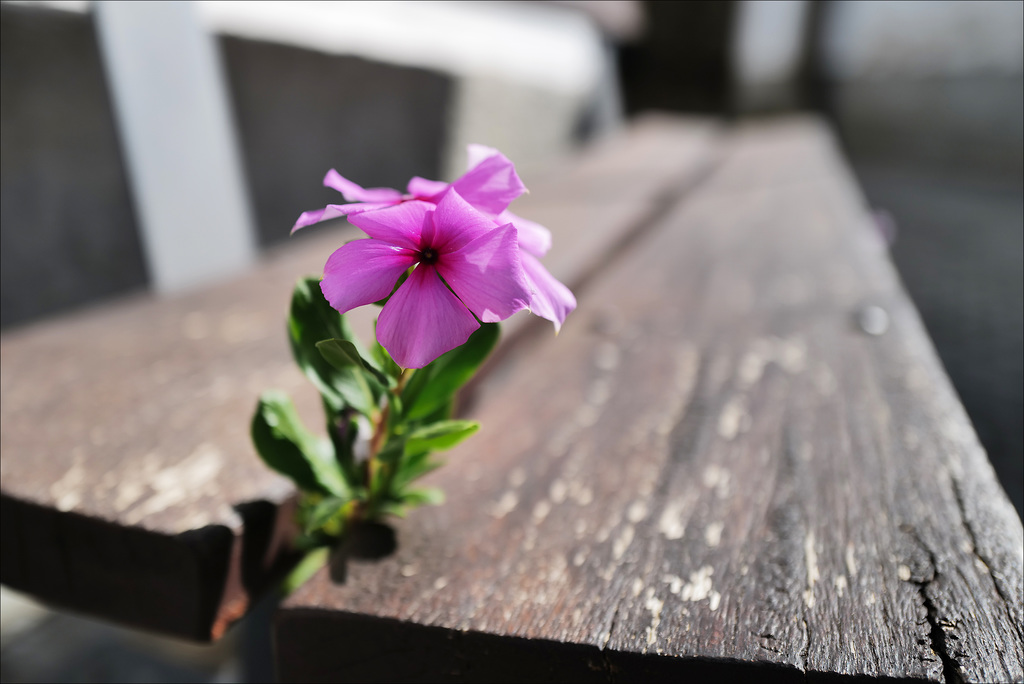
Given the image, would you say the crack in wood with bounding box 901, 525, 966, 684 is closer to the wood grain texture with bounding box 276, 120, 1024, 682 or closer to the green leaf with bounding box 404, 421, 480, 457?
the wood grain texture with bounding box 276, 120, 1024, 682


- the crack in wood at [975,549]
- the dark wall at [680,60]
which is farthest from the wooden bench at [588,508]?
the dark wall at [680,60]

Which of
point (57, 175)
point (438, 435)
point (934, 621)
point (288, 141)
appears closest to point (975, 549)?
point (934, 621)

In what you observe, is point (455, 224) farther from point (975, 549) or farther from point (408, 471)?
point (975, 549)

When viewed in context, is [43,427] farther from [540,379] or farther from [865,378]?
[865,378]

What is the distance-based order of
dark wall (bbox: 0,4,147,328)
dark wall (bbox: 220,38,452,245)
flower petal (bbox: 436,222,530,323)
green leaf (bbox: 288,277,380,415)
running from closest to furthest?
flower petal (bbox: 436,222,530,323), green leaf (bbox: 288,277,380,415), dark wall (bbox: 0,4,147,328), dark wall (bbox: 220,38,452,245)

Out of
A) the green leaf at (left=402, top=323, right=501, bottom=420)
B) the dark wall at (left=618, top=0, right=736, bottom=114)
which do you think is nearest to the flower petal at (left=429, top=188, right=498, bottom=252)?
the green leaf at (left=402, top=323, right=501, bottom=420)

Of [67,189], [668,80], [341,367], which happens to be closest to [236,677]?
[67,189]

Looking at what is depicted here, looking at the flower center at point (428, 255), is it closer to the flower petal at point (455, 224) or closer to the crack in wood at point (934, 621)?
the flower petal at point (455, 224)

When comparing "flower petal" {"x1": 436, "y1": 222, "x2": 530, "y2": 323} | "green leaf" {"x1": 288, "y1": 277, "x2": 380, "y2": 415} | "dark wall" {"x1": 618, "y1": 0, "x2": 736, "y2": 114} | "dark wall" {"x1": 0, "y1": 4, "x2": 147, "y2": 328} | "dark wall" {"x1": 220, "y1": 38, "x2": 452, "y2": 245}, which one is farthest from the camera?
"dark wall" {"x1": 618, "y1": 0, "x2": 736, "y2": 114}
